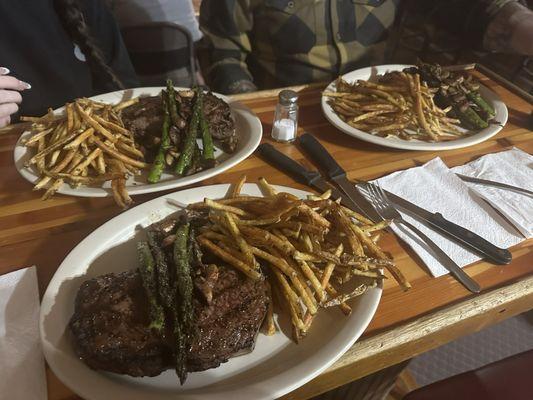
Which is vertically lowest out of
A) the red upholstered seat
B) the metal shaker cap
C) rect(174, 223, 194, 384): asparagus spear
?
the red upholstered seat

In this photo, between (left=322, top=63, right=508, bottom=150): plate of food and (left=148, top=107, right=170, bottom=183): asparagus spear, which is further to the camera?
(left=322, top=63, right=508, bottom=150): plate of food

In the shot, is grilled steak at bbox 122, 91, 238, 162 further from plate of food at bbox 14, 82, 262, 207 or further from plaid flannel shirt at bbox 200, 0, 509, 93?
plaid flannel shirt at bbox 200, 0, 509, 93

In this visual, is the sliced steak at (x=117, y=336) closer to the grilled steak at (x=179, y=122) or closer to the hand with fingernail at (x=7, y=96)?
the grilled steak at (x=179, y=122)

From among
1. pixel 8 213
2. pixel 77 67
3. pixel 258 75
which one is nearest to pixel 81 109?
pixel 8 213

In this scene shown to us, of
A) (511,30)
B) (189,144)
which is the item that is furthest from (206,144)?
(511,30)

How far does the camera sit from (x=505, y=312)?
1.53m

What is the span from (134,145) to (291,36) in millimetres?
1736

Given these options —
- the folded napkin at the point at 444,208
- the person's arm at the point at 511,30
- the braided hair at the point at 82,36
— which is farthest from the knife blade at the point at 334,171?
the person's arm at the point at 511,30

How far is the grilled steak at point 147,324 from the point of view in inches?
43.9

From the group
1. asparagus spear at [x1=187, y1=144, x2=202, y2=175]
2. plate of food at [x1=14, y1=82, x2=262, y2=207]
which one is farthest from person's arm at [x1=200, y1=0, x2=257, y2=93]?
asparagus spear at [x1=187, y1=144, x2=202, y2=175]

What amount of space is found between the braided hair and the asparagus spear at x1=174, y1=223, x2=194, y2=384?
1.81m

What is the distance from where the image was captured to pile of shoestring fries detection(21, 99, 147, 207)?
170 cm

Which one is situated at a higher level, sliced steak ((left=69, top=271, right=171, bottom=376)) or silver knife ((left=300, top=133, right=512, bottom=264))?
sliced steak ((left=69, top=271, right=171, bottom=376))

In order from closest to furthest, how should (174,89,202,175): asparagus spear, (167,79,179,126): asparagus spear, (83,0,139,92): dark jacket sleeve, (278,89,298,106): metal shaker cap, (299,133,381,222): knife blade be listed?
1. (299,133,381,222): knife blade
2. (174,89,202,175): asparagus spear
3. (167,79,179,126): asparagus spear
4. (278,89,298,106): metal shaker cap
5. (83,0,139,92): dark jacket sleeve
